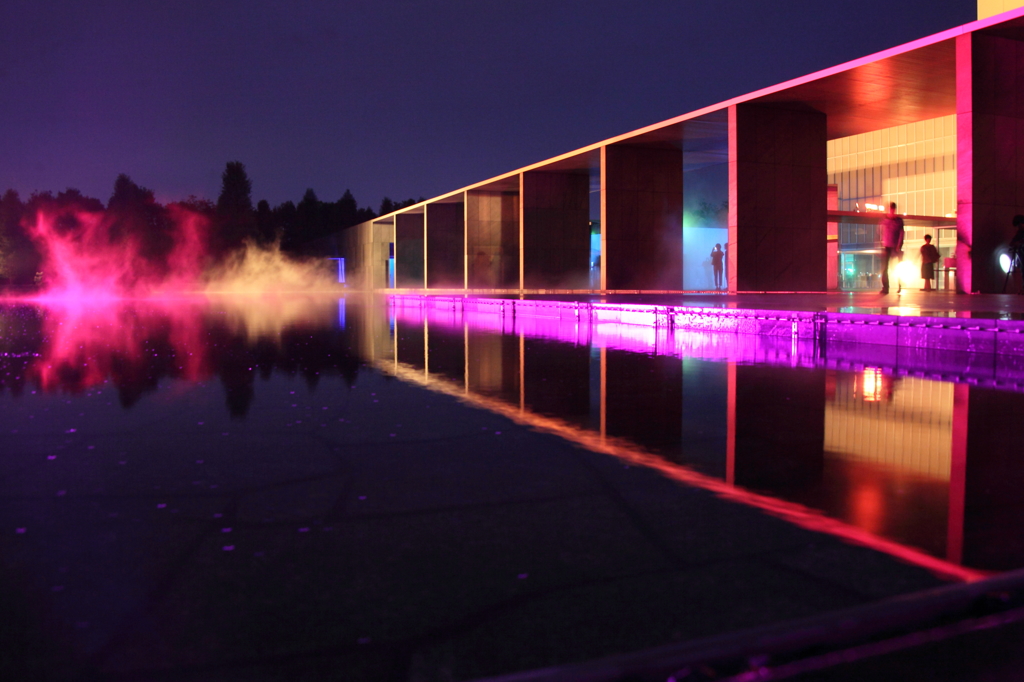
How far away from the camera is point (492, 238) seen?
3616 cm

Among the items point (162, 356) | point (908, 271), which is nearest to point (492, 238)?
point (908, 271)

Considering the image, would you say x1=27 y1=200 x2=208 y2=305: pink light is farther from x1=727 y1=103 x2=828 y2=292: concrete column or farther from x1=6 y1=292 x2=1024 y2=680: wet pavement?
x1=6 y1=292 x2=1024 y2=680: wet pavement

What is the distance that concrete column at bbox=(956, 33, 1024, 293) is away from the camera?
13.6 metres

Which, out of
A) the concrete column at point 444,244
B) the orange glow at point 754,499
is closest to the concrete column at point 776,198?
the orange glow at point 754,499

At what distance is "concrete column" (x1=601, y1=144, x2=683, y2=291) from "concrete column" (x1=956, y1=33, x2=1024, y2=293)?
1191 centimetres

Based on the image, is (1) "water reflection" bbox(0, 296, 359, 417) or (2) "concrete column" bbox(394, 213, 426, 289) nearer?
(1) "water reflection" bbox(0, 296, 359, 417)

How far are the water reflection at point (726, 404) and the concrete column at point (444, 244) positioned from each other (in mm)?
30966

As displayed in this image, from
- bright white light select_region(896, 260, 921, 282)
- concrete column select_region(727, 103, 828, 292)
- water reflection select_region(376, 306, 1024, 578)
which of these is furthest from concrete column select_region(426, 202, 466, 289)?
water reflection select_region(376, 306, 1024, 578)

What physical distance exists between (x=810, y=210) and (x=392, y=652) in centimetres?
2015

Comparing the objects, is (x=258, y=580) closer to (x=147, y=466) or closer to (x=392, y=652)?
(x=392, y=652)

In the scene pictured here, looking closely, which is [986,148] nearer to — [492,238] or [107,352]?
[107,352]

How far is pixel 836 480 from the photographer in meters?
3.14

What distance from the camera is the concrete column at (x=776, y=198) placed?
1905 centimetres

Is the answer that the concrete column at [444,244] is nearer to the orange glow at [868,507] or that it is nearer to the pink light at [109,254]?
the pink light at [109,254]
